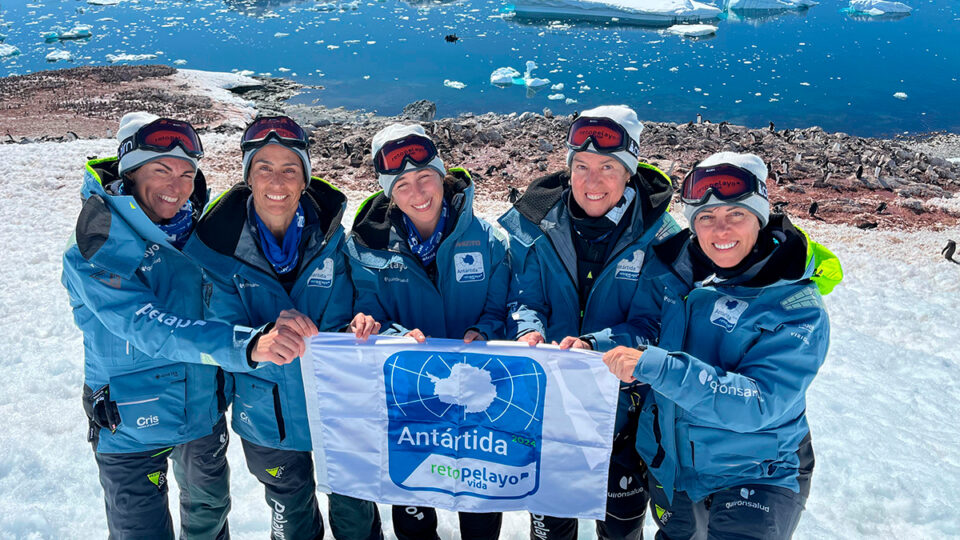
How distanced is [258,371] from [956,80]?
133ft

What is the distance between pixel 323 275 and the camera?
Answer: 3469 millimetres

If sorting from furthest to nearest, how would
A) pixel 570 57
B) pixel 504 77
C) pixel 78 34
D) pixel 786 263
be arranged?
1. pixel 78 34
2. pixel 570 57
3. pixel 504 77
4. pixel 786 263

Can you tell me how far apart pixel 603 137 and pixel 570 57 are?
38.2 metres

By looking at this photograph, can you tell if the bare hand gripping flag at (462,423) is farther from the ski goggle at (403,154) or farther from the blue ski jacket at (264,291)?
the ski goggle at (403,154)

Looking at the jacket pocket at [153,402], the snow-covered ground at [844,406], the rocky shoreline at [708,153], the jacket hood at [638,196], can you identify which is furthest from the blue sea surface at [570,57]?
the jacket pocket at [153,402]

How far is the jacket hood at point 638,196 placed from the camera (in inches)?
136

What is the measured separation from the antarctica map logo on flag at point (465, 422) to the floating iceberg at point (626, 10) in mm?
46788

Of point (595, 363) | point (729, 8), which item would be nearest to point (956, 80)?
point (729, 8)

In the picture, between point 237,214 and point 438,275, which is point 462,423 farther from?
point 237,214

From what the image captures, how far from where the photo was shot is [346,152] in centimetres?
1362

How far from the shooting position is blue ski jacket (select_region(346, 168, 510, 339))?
11.5ft

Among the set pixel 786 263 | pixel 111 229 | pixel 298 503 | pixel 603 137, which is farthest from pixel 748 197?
pixel 111 229

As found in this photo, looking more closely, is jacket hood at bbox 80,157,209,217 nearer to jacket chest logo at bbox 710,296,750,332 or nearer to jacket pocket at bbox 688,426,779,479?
jacket chest logo at bbox 710,296,750,332

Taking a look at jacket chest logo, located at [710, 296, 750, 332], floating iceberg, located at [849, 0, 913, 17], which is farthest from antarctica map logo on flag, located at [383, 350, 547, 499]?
A: floating iceberg, located at [849, 0, 913, 17]
